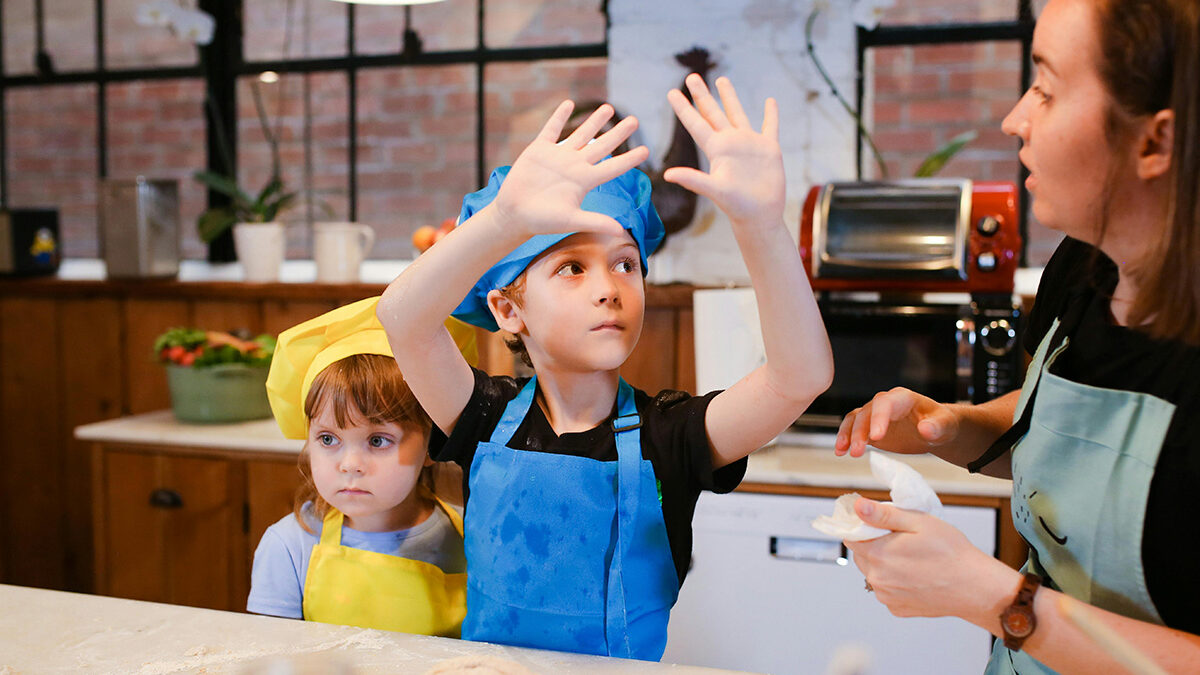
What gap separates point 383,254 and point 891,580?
2.62 metres

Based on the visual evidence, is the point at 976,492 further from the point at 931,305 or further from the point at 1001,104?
the point at 1001,104

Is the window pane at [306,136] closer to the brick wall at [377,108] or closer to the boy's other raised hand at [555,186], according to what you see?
the brick wall at [377,108]

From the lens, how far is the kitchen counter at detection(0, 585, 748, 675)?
98cm

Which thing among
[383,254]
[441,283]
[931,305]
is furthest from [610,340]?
[383,254]

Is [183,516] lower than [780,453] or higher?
lower

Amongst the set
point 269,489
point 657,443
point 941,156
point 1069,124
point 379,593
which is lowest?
point 269,489

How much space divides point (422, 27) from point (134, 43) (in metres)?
1.11

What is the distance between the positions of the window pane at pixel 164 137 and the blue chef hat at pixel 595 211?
2490 millimetres

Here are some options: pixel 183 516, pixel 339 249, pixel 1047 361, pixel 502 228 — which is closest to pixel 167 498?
pixel 183 516

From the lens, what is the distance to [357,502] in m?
1.29

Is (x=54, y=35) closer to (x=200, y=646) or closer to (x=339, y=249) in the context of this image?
(x=339, y=249)

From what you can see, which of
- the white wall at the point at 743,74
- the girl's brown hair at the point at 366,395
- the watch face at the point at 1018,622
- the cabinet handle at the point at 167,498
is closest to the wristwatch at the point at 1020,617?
the watch face at the point at 1018,622

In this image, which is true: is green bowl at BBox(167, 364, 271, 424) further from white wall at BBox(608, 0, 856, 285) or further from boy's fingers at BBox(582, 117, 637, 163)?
boy's fingers at BBox(582, 117, 637, 163)

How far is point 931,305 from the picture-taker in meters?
2.20
